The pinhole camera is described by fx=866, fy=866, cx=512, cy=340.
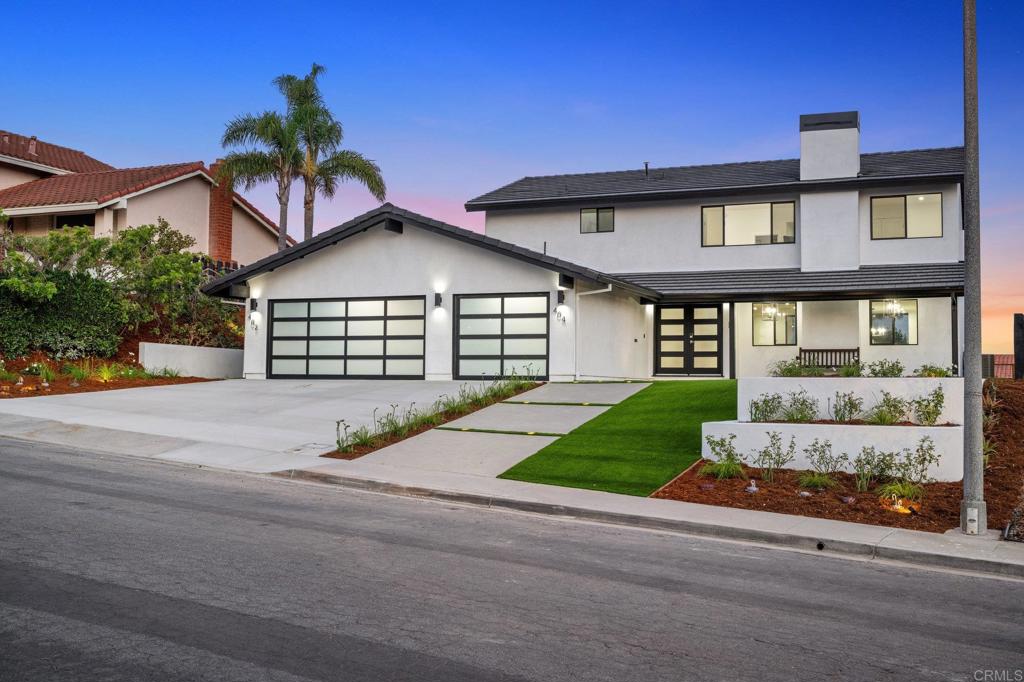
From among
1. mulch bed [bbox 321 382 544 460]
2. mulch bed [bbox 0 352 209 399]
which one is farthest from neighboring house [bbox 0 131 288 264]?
mulch bed [bbox 321 382 544 460]

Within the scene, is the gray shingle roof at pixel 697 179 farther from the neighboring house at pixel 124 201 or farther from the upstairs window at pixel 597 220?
the neighboring house at pixel 124 201

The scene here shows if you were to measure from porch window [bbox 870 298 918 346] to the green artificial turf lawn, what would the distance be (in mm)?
8901

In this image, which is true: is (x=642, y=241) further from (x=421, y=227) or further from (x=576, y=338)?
(x=421, y=227)

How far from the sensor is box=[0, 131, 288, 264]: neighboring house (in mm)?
35812

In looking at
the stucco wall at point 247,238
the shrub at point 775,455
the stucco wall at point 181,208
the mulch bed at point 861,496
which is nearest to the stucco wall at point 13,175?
the stucco wall at point 181,208

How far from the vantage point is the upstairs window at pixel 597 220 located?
29.2 metres

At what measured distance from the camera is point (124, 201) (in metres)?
35.4

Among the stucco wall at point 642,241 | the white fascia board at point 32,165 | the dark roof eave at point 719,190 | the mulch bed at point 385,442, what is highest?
the white fascia board at point 32,165

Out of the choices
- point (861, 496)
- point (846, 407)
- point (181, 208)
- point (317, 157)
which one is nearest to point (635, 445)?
point (846, 407)

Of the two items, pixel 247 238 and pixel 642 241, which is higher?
pixel 247 238

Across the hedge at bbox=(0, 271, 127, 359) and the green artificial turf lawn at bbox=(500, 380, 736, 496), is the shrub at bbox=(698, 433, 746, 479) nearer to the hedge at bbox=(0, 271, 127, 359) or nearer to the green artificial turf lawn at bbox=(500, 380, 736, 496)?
the green artificial turf lawn at bbox=(500, 380, 736, 496)

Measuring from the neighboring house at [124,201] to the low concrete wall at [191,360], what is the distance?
334 inches

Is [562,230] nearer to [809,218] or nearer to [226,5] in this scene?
[809,218]

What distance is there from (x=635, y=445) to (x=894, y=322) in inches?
587
